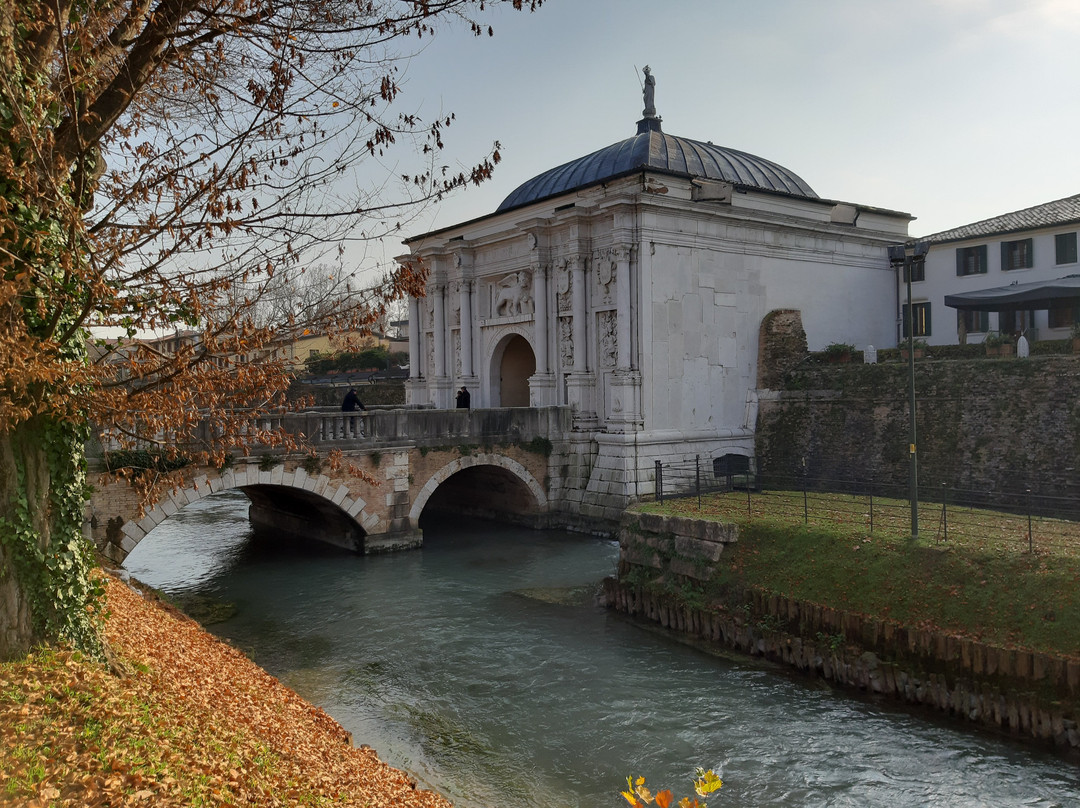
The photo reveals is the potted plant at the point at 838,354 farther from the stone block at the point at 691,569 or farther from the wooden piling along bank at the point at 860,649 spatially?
the stone block at the point at 691,569

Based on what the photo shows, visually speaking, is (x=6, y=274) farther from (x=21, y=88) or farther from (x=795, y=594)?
(x=795, y=594)

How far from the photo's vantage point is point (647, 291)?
918 inches

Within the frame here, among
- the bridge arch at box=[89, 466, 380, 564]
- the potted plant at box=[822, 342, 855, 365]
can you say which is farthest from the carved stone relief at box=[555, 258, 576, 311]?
the bridge arch at box=[89, 466, 380, 564]

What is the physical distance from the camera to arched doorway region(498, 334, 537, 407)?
3006 cm

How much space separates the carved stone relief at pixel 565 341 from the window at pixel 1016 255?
1452 cm

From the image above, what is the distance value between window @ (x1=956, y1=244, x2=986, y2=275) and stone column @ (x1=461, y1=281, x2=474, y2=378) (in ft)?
55.1

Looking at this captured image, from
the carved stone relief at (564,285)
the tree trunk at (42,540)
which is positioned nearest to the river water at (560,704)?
the tree trunk at (42,540)

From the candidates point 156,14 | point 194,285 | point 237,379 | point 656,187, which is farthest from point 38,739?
point 656,187

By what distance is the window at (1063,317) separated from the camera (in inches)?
942

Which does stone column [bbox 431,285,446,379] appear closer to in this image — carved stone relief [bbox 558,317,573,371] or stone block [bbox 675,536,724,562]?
carved stone relief [bbox 558,317,573,371]

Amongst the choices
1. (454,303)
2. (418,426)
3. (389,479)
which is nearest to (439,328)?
(454,303)

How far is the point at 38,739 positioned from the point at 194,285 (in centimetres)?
361

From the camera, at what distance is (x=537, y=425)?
79.3ft

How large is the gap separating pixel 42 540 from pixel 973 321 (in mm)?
28193
